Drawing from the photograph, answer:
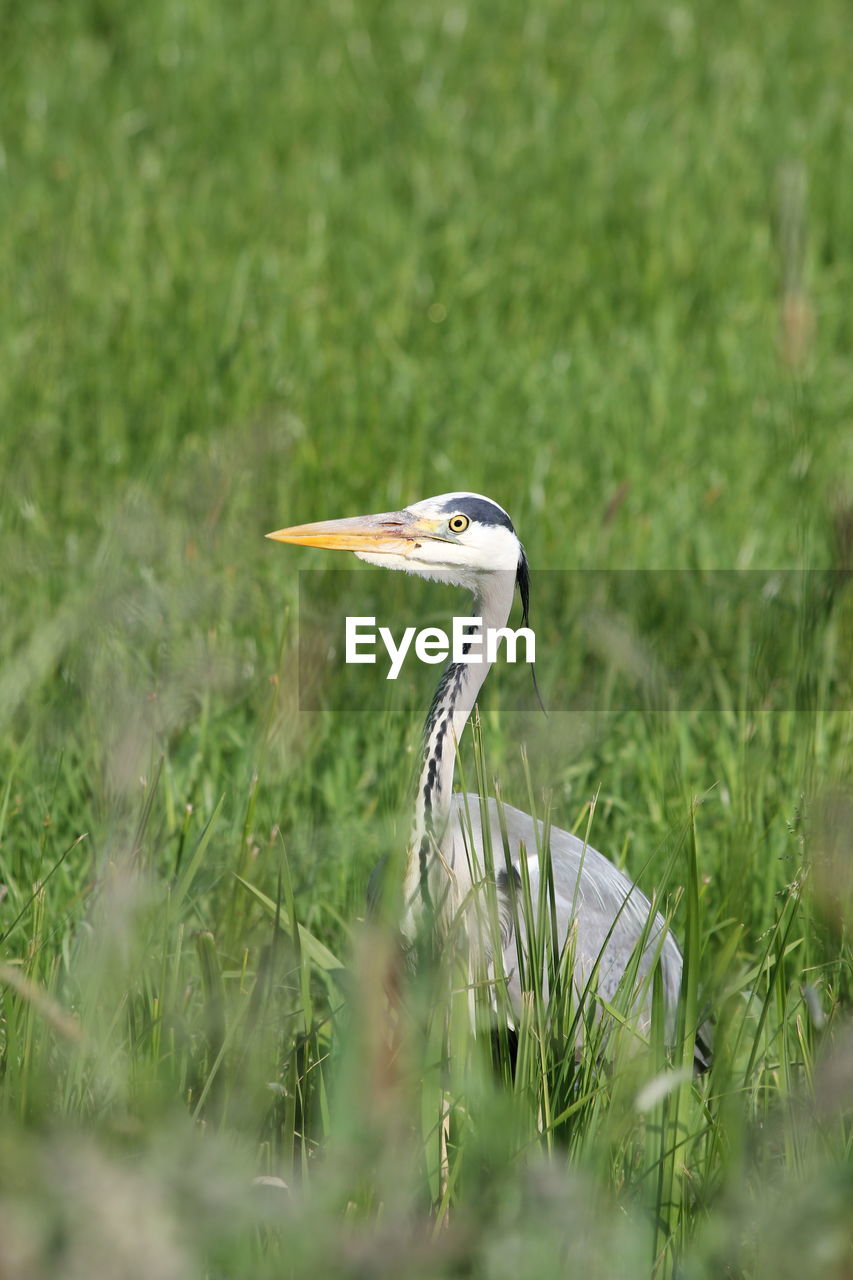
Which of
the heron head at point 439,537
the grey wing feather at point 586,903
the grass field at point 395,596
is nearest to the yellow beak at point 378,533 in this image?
the heron head at point 439,537

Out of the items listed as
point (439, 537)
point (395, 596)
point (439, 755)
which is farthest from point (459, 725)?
point (395, 596)

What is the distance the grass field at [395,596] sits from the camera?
1.47 meters

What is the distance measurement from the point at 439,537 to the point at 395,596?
63.4 inches

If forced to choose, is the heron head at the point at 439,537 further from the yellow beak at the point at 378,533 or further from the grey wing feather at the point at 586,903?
the grey wing feather at the point at 586,903

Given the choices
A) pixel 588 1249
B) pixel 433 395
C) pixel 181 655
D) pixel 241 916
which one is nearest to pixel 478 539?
pixel 181 655

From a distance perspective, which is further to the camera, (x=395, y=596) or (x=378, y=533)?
(x=395, y=596)

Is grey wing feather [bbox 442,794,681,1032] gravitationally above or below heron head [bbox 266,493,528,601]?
below

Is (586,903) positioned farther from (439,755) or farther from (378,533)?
(378,533)

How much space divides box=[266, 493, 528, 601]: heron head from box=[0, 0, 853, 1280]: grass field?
0.72 ft

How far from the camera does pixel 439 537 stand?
256cm

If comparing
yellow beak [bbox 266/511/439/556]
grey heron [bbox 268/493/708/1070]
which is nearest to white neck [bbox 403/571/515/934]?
grey heron [bbox 268/493/708/1070]

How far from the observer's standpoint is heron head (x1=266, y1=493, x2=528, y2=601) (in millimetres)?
2506

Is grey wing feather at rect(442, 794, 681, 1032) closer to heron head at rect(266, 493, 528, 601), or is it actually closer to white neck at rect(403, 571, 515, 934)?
white neck at rect(403, 571, 515, 934)

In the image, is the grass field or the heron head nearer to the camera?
the grass field
